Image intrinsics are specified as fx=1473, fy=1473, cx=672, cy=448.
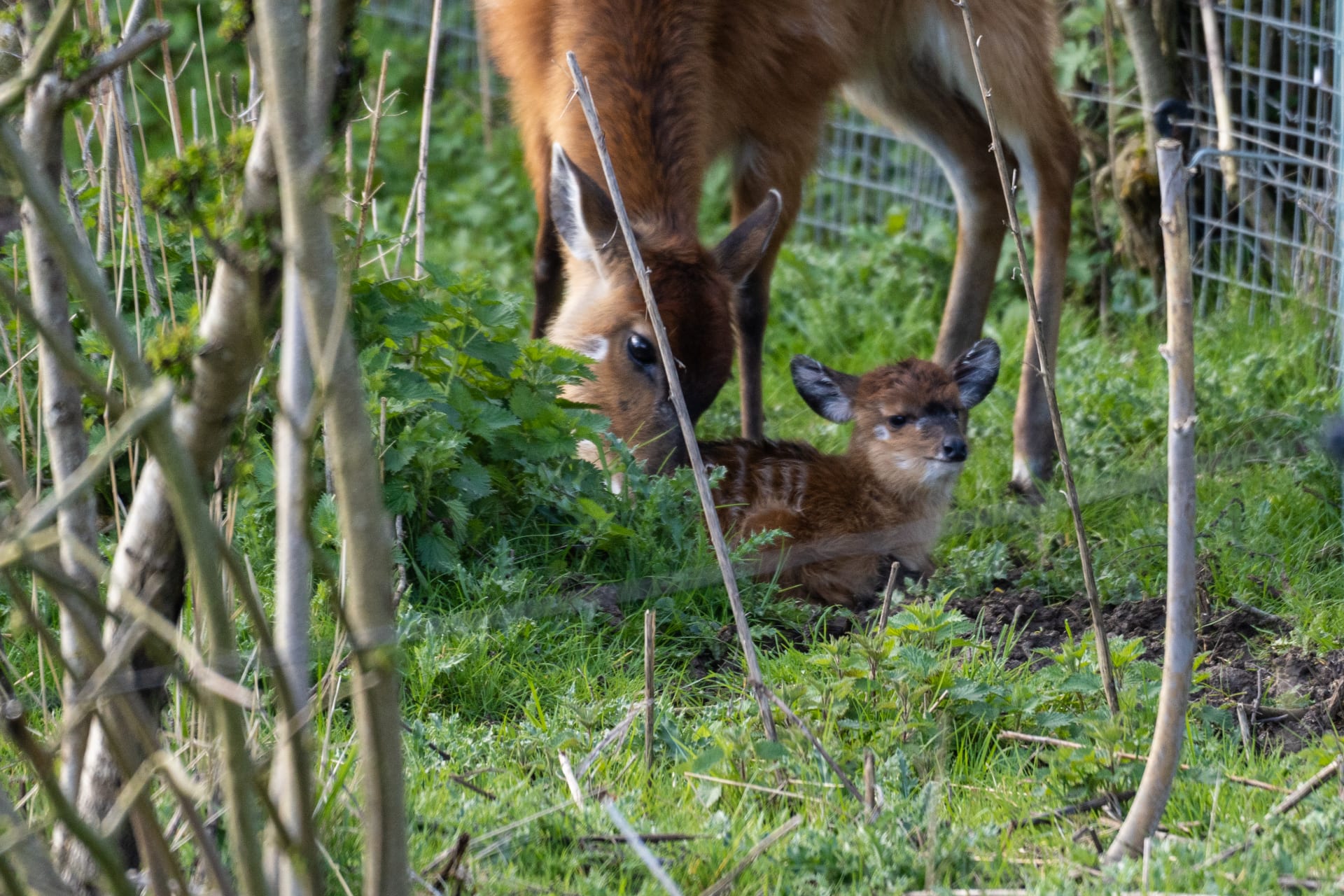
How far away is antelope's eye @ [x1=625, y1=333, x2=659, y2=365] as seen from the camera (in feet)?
14.5

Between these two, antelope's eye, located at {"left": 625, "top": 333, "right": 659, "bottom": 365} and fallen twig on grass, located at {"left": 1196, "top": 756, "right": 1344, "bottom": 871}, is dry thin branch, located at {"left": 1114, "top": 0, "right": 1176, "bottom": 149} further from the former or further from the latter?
fallen twig on grass, located at {"left": 1196, "top": 756, "right": 1344, "bottom": 871}

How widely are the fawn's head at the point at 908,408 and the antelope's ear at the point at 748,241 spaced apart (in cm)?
37

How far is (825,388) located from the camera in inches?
183

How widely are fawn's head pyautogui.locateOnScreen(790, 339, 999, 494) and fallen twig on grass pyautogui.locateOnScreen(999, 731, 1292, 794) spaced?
1461mm

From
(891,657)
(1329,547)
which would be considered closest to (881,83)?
(1329,547)

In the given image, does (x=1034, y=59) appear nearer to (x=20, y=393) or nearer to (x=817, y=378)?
(x=817, y=378)

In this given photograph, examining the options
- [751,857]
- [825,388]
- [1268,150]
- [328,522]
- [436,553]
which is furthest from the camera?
[1268,150]

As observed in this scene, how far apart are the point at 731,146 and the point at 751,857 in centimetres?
335

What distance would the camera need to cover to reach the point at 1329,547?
4059 mm

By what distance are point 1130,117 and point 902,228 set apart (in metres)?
1.34

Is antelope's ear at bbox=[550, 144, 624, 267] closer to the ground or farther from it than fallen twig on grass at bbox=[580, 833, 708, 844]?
farther from it

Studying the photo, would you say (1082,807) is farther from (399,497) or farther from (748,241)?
(748,241)

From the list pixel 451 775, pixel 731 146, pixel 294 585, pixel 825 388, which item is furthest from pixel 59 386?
pixel 731 146

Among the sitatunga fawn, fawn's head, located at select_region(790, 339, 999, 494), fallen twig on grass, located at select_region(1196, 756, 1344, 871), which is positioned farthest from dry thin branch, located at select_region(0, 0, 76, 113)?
fawn's head, located at select_region(790, 339, 999, 494)
